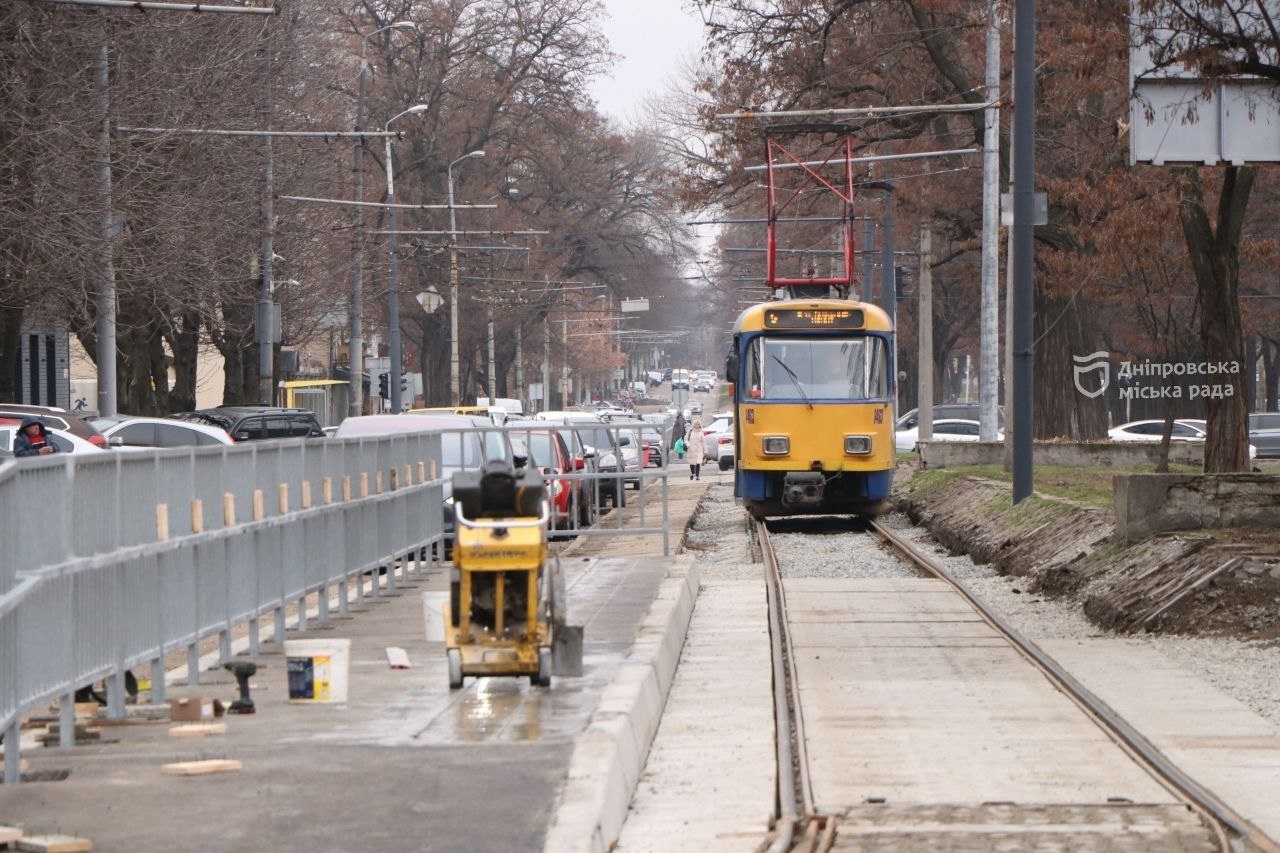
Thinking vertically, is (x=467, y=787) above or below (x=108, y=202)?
below

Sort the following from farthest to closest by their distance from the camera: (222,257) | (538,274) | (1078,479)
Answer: (538,274)
(222,257)
(1078,479)

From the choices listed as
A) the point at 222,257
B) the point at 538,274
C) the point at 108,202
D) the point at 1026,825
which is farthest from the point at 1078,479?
the point at 538,274

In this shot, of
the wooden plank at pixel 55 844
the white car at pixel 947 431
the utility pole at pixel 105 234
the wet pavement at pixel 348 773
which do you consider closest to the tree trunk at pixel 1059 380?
the white car at pixel 947 431

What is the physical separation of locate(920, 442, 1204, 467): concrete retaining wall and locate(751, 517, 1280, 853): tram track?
18.8 m

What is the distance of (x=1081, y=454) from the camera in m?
37.9

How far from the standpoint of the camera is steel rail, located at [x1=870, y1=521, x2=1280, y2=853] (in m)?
8.66

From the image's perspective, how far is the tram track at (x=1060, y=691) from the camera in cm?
858

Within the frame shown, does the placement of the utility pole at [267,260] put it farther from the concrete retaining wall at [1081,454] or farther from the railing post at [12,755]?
the railing post at [12,755]

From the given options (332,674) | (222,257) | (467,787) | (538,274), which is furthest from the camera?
(538,274)

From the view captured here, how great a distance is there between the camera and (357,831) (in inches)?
308

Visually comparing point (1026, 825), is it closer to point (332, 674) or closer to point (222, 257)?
point (332, 674)

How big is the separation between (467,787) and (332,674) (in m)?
2.91

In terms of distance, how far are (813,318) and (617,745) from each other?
2016cm

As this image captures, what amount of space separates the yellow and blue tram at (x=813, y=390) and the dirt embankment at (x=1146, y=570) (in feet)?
14.6
